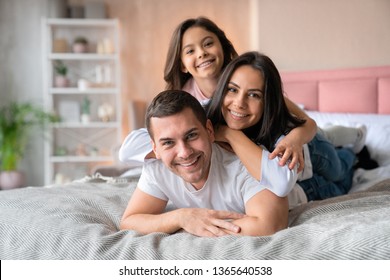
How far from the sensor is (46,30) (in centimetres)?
384

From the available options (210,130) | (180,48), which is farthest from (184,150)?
(180,48)

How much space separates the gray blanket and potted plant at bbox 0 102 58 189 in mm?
2528

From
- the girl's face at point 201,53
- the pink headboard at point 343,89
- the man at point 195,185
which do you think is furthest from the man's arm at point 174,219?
the pink headboard at point 343,89

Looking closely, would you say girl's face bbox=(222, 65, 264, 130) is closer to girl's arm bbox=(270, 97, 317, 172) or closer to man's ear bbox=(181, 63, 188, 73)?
girl's arm bbox=(270, 97, 317, 172)

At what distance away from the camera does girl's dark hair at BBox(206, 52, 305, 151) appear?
1.24 meters

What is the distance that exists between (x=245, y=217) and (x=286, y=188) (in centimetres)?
11

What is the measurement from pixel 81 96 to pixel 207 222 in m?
3.14

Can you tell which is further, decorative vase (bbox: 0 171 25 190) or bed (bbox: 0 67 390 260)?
decorative vase (bbox: 0 171 25 190)

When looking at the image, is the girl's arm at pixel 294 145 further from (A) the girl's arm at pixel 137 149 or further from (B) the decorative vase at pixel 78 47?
(B) the decorative vase at pixel 78 47

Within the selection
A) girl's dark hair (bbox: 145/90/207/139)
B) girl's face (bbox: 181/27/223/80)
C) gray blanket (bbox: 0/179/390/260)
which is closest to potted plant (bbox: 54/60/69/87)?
girl's face (bbox: 181/27/223/80)

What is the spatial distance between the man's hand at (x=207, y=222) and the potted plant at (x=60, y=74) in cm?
298

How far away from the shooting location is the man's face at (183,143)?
3.48ft

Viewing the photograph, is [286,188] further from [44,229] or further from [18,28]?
[18,28]
